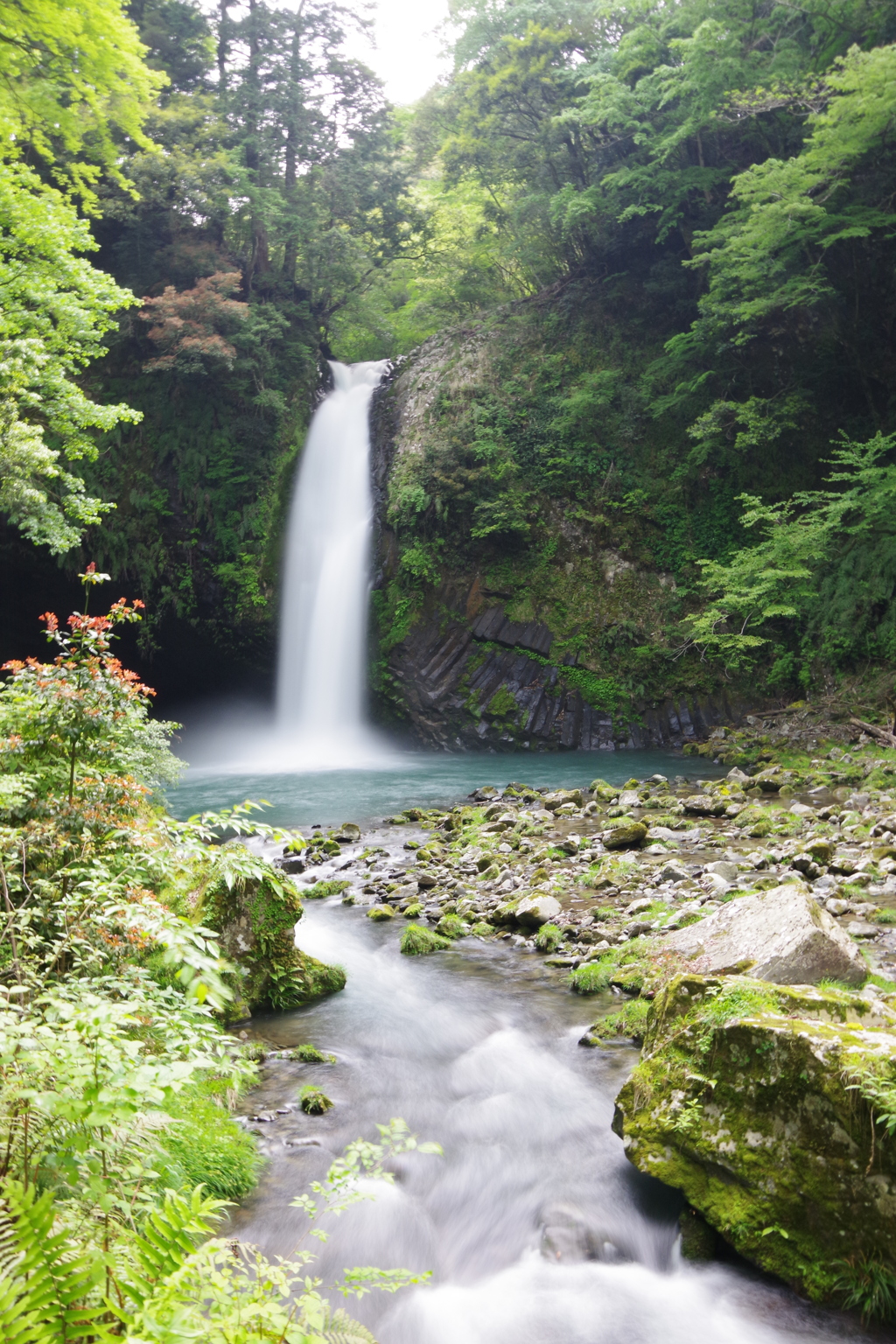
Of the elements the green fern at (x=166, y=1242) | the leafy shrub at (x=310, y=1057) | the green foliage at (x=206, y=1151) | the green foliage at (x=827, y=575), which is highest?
the green foliage at (x=827, y=575)

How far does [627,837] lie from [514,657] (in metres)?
9.19

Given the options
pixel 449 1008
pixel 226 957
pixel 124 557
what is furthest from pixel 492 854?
pixel 124 557

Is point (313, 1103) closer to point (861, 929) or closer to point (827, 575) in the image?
point (861, 929)

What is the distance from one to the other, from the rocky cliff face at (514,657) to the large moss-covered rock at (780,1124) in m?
13.2

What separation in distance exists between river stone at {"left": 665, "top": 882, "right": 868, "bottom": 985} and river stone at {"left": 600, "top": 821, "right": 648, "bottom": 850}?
359cm

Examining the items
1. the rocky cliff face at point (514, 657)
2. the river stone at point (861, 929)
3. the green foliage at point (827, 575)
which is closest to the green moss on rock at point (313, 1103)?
the river stone at point (861, 929)

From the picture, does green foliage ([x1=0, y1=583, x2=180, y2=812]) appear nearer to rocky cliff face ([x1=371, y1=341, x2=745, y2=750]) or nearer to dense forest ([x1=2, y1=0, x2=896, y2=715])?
dense forest ([x1=2, y1=0, x2=896, y2=715])

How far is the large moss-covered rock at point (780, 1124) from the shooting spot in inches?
104

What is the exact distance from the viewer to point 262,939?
17.4ft

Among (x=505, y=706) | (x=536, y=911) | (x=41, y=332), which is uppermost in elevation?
(x=41, y=332)

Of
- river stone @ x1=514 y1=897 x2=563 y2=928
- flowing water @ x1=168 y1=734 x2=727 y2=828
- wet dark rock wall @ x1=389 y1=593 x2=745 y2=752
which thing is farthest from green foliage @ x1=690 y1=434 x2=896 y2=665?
river stone @ x1=514 y1=897 x2=563 y2=928

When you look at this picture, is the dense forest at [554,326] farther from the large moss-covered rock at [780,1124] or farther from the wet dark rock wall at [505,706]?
the large moss-covered rock at [780,1124]

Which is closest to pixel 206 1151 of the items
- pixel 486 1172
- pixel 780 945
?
pixel 486 1172

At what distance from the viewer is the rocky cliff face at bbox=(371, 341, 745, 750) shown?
16500 mm
